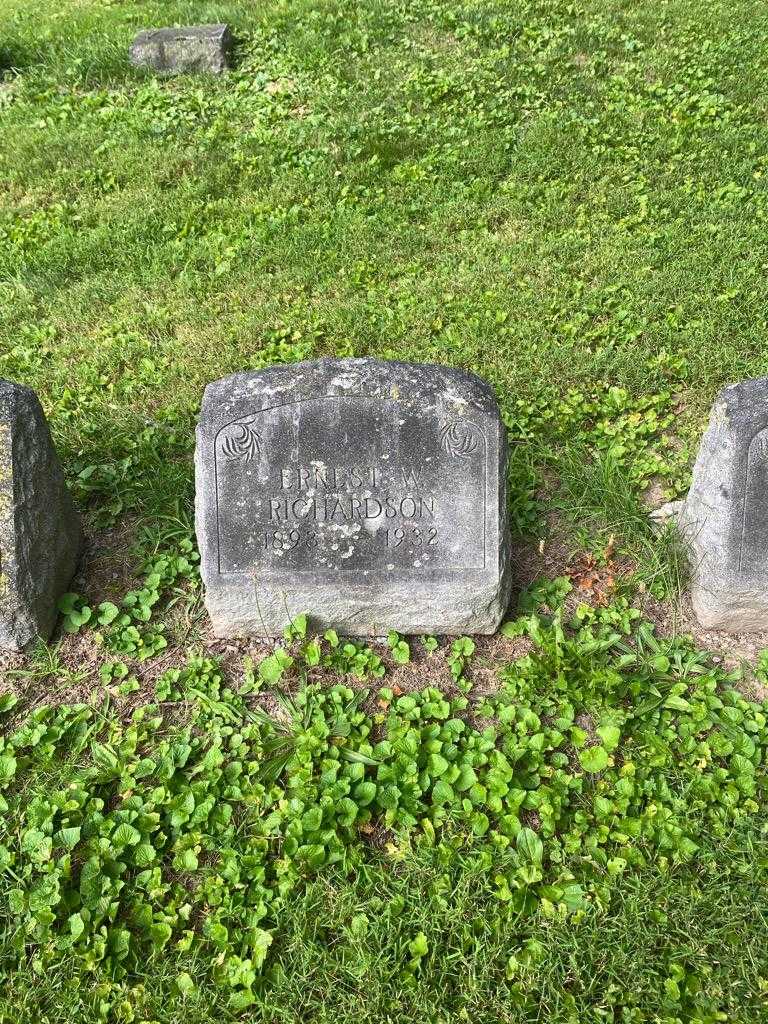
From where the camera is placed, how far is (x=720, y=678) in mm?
3389

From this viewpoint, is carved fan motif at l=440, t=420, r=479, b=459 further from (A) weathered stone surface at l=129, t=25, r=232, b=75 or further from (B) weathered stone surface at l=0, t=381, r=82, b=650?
(A) weathered stone surface at l=129, t=25, r=232, b=75

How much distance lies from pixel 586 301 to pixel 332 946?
4.32 meters

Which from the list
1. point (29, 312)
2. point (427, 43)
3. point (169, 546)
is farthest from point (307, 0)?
point (169, 546)

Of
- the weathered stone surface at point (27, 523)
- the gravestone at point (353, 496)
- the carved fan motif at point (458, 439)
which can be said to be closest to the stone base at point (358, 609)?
the gravestone at point (353, 496)

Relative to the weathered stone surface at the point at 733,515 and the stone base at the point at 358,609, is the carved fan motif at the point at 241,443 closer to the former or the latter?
the stone base at the point at 358,609

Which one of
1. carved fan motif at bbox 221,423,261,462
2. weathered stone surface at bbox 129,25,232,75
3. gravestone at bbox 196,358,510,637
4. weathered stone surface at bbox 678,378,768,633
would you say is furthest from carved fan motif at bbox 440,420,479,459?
weathered stone surface at bbox 129,25,232,75

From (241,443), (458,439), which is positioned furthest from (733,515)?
Result: (241,443)

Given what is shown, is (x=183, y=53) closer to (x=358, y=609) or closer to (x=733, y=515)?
(x=358, y=609)

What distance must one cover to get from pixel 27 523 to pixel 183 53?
672cm

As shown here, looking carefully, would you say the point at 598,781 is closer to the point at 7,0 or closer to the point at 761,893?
the point at 761,893

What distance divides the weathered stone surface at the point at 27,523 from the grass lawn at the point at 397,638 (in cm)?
18

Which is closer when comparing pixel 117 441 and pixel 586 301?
pixel 117 441

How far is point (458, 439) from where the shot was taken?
11.0 ft

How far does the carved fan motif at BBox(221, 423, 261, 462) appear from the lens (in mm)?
3344
